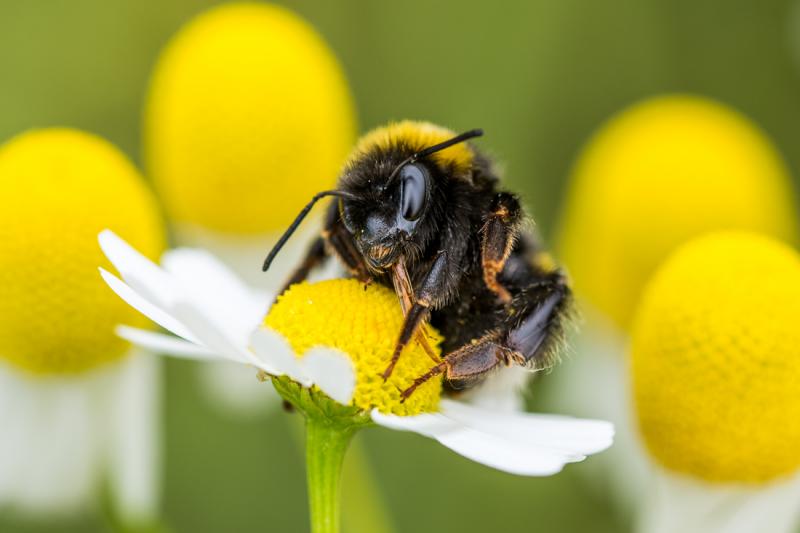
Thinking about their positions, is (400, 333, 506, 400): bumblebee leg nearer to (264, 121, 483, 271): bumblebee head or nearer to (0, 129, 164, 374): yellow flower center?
(264, 121, 483, 271): bumblebee head

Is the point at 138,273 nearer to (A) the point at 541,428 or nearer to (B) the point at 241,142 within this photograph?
(A) the point at 541,428

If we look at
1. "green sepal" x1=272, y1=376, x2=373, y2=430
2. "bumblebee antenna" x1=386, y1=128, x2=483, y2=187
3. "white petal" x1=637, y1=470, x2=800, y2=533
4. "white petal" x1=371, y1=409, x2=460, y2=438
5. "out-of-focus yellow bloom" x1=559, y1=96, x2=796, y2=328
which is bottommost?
"white petal" x1=637, y1=470, x2=800, y2=533

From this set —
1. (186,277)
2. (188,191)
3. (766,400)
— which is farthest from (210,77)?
(766,400)

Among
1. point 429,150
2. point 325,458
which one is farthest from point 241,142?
point 325,458

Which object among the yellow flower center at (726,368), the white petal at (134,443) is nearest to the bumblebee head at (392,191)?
the yellow flower center at (726,368)

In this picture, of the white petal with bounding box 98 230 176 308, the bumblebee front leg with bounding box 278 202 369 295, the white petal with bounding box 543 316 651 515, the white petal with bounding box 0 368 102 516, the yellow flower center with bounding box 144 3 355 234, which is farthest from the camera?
the white petal with bounding box 543 316 651 515

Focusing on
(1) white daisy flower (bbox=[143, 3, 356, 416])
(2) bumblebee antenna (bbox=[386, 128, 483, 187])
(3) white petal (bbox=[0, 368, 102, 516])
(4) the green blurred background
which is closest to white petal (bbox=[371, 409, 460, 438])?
(2) bumblebee antenna (bbox=[386, 128, 483, 187])

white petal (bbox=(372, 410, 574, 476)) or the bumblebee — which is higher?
the bumblebee
